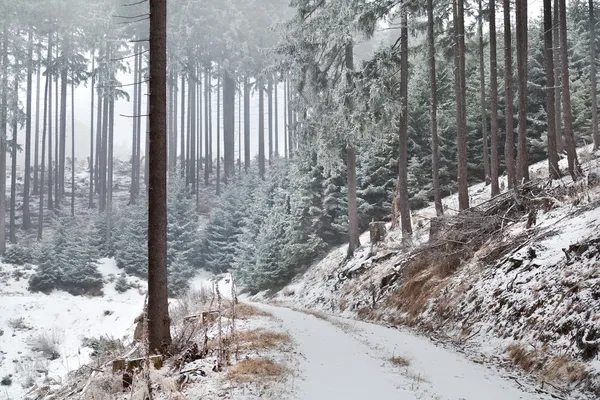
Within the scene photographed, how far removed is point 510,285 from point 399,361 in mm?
2901

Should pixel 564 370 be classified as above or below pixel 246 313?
above

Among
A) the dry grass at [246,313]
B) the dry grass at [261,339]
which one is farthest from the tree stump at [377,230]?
the dry grass at [261,339]

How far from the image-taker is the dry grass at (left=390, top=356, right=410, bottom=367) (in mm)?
7150

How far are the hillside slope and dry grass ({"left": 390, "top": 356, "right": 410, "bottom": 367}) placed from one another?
1313 mm

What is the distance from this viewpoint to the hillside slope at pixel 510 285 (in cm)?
657

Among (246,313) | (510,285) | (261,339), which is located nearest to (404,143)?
(246,313)

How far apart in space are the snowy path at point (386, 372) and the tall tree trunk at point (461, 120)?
697 cm

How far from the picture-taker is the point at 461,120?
1575cm

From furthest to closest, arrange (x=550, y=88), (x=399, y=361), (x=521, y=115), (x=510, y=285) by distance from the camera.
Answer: (x=550, y=88) → (x=521, y=115) → (x=510, y=285) → (x=399, y=361)

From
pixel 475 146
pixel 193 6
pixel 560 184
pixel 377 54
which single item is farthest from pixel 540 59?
pixel 193 6

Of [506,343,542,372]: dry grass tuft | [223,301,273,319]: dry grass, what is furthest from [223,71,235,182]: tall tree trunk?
[506,343,542,372]: dry grass tuft

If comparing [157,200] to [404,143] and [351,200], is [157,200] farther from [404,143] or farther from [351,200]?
[351,200]

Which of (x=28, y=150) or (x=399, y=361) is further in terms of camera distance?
(x=28, y=150)

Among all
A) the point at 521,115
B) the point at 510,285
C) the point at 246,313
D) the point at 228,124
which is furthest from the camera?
the point at 228,124
